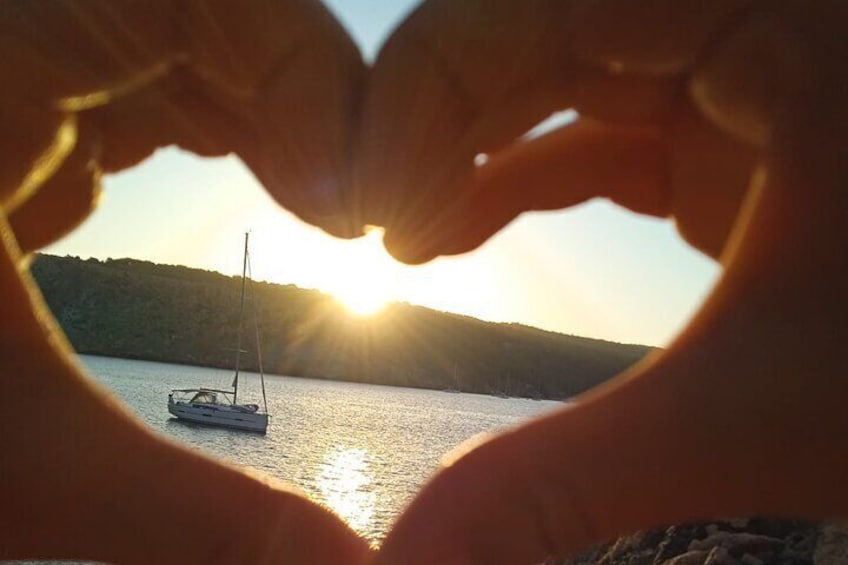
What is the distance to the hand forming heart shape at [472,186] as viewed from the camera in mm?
881

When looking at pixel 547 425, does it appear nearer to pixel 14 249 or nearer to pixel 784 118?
pixel 784 118

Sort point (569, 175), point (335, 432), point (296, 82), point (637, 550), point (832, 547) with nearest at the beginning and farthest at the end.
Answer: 1. point (296, 82)
2. point (569, 175)
3. point (832, 547)
4. point (637, 550)
5. point (335, 432)

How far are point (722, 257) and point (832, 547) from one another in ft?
6.62

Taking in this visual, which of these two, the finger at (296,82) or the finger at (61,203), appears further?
the finger at (61,203)

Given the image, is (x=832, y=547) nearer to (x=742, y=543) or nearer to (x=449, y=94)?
(x=742, y=543)

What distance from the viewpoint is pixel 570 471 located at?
0.88 meters

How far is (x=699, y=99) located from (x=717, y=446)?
0.42 m

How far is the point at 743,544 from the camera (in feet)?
9.66

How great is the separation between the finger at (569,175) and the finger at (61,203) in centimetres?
57

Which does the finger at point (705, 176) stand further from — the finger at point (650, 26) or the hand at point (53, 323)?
the hand at point (53, 323)

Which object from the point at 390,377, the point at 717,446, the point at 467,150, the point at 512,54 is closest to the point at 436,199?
the point at 467,150

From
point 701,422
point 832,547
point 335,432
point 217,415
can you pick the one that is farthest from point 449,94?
point 335,432

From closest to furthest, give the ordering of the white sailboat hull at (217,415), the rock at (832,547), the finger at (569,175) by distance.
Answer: the finger at (569,175) → the rock at (832,547) → the white sailboat hull at (217,415)

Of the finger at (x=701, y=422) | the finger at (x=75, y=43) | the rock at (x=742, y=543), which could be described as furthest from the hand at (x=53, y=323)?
the rock at (x=742, y=543)
